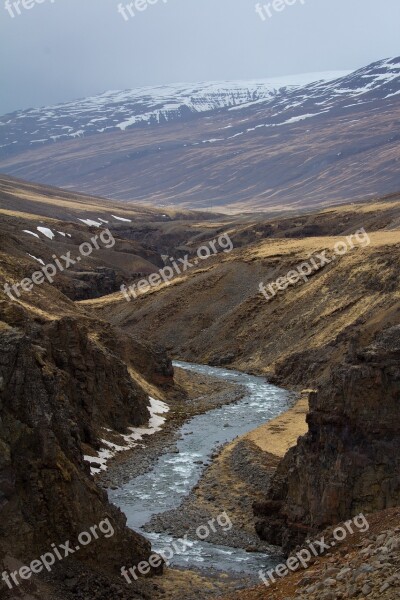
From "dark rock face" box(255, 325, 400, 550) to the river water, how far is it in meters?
1.87

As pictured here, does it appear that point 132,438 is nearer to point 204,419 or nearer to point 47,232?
point 204,419

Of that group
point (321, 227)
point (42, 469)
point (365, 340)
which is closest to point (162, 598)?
point (42, 469)

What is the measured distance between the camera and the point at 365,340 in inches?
1882

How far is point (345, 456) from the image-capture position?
1016 inches

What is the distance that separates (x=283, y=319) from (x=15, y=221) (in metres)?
70.2

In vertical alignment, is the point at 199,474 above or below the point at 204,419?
above

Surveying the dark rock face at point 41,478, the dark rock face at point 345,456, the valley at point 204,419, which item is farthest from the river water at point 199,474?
the dark rock face at point 41,478

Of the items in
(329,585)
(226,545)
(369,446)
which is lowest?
(226,545)

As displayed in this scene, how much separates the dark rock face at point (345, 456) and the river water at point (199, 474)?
1.87m

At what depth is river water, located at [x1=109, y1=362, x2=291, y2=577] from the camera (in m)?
26.7

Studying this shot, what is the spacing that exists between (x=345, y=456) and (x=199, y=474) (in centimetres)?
1247

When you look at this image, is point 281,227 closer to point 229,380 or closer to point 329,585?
point 229,380

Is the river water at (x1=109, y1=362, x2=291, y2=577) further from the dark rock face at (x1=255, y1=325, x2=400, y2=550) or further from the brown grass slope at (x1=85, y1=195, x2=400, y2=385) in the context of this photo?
the brown grass slope at (x1=85, y1=195, x2=400, y2=385)

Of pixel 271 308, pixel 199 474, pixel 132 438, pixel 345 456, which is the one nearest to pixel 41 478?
pixel 345 456
